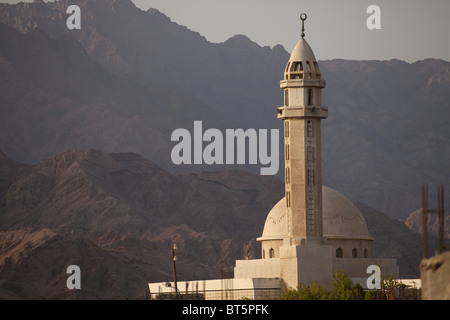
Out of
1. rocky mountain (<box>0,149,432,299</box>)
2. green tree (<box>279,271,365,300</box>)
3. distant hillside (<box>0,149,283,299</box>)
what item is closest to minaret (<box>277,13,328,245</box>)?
green tree (<box>279,271,365,300</box>)

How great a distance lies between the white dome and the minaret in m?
5.39

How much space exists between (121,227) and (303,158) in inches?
4157

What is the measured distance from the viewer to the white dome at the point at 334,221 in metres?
77.8

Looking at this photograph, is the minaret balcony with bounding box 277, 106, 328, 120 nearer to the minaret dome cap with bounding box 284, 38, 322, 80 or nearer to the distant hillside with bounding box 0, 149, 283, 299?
the minaret dome cap with bounding box 284, 38, 322, 80

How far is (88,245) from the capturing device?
142 metres

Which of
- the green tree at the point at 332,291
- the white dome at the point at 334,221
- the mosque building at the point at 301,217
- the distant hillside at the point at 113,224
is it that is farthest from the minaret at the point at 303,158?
the distant hillside at the point at 113,224

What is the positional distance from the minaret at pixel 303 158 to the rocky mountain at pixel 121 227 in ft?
205

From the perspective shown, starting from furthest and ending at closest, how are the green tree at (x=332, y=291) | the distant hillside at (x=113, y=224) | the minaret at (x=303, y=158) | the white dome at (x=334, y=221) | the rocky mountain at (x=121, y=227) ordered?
the rocky mountain at (x=121, y=227), the distant hillside at (x=113, y=224), the white dome at (x=334, y=221), the minaret at (x=303, y=158), the green tree at (x=332, y=291)

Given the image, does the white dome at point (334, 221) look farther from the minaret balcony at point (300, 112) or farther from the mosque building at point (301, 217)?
the minaret balcony at point (300, 112)

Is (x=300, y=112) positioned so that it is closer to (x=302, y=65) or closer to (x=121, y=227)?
(x=302, y=65)

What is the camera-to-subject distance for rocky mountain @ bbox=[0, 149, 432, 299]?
138 m

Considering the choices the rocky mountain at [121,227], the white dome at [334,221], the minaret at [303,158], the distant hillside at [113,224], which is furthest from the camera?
the rocky mountain at [121,227]
